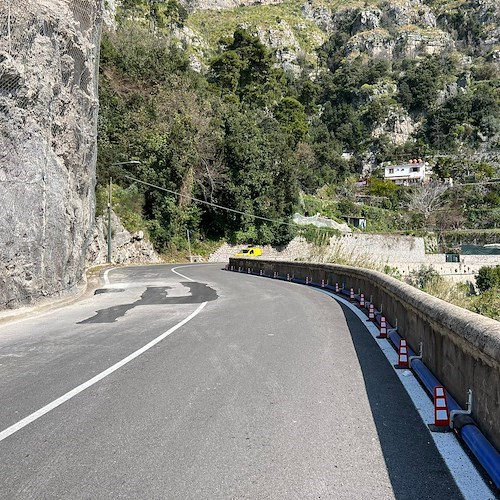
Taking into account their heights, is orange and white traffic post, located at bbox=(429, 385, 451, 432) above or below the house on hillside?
below

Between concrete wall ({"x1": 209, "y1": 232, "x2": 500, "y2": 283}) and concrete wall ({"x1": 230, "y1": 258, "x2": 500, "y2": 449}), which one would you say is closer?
concrete wall ({"x1": 230, "y1": 258, "x2": 500, "y2": 449})

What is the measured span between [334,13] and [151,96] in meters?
151

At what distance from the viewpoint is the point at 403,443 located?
4.27 meters

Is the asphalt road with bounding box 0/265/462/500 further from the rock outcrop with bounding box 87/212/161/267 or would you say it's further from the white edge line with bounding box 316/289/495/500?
the rock outcrop with bounding box 87/212/161/267

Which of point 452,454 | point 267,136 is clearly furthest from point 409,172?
point 452,454

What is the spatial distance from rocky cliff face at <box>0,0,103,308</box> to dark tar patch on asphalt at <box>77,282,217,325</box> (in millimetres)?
2410

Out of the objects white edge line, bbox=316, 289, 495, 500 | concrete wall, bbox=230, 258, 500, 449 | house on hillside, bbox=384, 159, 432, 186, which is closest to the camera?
white edge line, bbox=316, 289, 495, 500

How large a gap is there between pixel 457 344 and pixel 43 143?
13.3 m

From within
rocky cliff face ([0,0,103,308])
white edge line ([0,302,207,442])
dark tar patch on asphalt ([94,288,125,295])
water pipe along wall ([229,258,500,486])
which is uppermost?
rocky cliff face ([0,0,103,308])

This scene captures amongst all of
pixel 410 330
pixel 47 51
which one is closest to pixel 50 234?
pixel 47 51

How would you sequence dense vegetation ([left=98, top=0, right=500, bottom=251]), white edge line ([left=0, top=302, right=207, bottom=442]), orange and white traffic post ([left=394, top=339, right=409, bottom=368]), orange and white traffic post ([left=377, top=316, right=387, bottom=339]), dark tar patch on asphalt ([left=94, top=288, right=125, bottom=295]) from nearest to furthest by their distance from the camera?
white edge line ([left=0, top=302, right=207, bottom=442]) → orange and white traffic post ([left=394, top=339, right=409, bottom=368]) → orange and white traffic post ([left=377, top=316, right=387, bottom=339]) → dark tar patch on asphalt ([left=94, top=288, right=125, bottom=295]) → dense vegetation ([left=98, top=0, right=500, bottom=251])

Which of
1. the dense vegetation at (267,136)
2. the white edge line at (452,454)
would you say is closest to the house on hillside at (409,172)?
the dense vegetation at (267,136)

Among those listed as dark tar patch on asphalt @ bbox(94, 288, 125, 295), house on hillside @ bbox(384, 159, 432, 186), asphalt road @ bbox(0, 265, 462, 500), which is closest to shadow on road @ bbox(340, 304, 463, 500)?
asphalt road @ bbox(0, 265, 462, 500)

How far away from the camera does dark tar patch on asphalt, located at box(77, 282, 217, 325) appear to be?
12.4 meters
